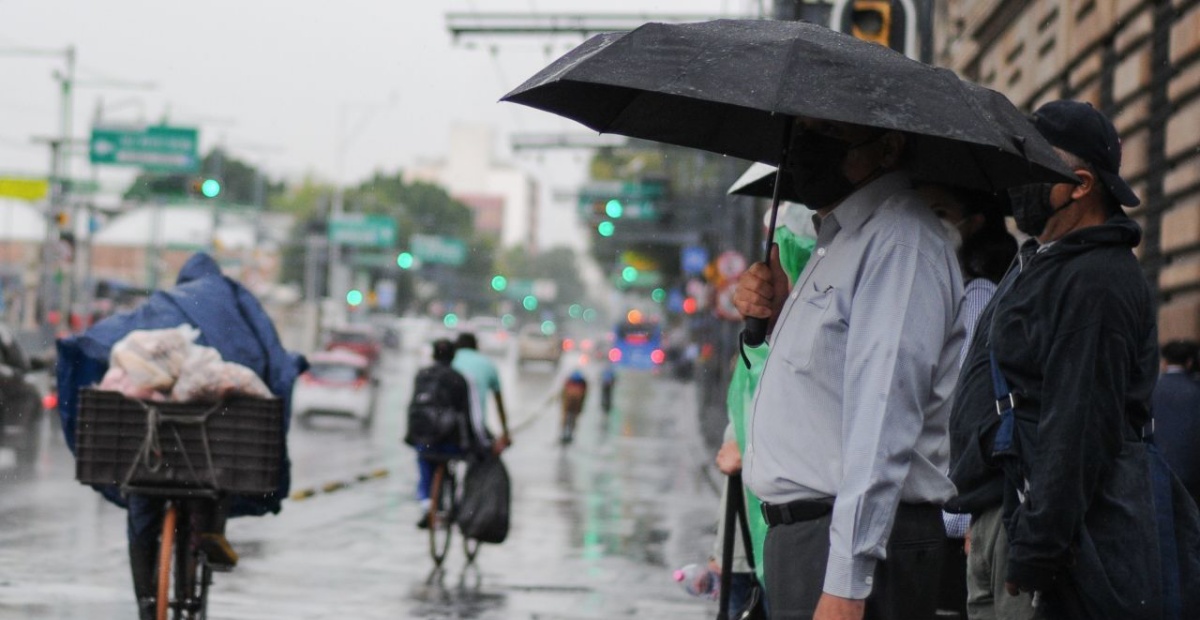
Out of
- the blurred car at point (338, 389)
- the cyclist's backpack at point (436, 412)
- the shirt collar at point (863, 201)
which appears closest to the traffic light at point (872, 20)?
the cyclist's backpack at point (436, 412)

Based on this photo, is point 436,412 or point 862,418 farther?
point 436,412

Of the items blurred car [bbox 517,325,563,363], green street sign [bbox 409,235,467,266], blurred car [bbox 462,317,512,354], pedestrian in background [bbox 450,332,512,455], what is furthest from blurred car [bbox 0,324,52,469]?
green street sign [bbox 409,235,467,266]

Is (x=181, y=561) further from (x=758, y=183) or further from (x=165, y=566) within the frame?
(x=758, y=183)

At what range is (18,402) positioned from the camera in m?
19.1

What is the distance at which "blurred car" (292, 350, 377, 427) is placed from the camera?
3209 centimetres

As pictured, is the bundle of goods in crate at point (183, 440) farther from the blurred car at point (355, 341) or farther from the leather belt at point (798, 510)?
the blurred car at point (355, 341)

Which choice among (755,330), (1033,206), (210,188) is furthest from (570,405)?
(1033,206)

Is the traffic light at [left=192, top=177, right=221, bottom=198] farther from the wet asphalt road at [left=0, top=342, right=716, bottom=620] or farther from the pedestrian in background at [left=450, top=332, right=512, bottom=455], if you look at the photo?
the pedestrian in background at [left=450, top=332, right=512, bottom=455]

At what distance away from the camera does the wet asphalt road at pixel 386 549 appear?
9.48 m

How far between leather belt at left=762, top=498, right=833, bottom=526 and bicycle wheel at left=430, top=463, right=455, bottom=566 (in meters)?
8.29

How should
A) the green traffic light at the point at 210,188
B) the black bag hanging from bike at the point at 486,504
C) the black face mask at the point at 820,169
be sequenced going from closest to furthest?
1. the black face mask at the point at 820,169
2. the black bag hanging from bike at the point at 486,504
3. the green traffic light at the point at 210,188

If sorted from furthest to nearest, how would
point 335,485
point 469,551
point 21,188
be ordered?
point 21,188 → point 335,485 → point 469,551

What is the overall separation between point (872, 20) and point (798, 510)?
23.3 ft

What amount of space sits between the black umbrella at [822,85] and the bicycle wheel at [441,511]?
7.79 metres
